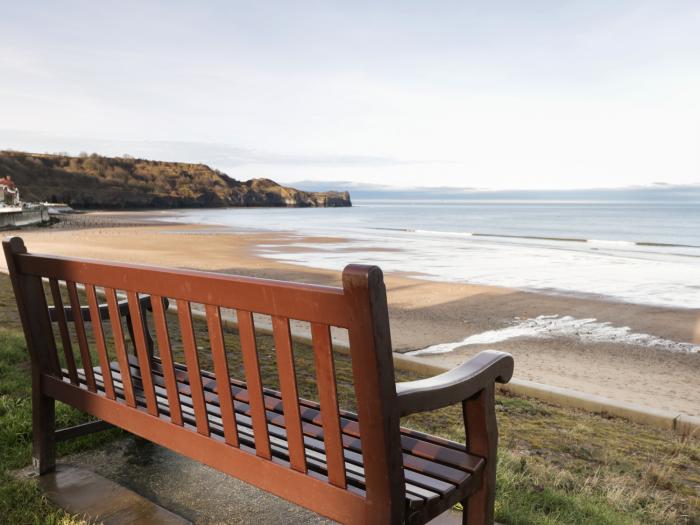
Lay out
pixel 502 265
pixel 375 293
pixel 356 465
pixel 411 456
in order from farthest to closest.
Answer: pixel 502 265 < pixel 411 456 < pixel 356 465 < pixel 375 293

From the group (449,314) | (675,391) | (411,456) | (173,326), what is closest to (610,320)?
(449,314)

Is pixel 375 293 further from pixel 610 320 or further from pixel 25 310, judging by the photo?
pixel 610 320

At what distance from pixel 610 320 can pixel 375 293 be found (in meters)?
9.61

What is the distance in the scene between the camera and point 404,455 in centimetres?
204

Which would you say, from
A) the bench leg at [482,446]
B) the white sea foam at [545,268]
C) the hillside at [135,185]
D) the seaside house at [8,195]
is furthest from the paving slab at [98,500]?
the hillside at [135,185]

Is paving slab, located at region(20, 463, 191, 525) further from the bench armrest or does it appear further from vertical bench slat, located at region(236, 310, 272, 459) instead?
the bench armrest

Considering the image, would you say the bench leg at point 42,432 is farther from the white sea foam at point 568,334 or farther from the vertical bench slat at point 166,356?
the white sea foam at point 568,334

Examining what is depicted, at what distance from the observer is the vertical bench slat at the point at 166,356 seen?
2.13m

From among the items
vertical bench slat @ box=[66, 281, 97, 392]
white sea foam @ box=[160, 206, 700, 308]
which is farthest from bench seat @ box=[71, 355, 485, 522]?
white sea foam @ box=[160, 206, 700, 308]

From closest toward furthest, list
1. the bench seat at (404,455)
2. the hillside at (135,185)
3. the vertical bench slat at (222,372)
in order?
the bench seat at (404,455) < the vertical bench slat at (222,372) < the hillside at (135,185)

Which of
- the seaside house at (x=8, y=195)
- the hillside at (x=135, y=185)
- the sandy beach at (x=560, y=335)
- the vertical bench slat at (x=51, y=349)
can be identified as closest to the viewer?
the vertical bench slat at (x=51, y=349)

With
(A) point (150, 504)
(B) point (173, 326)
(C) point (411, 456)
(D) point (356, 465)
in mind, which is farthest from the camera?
(B) point (173, 326)

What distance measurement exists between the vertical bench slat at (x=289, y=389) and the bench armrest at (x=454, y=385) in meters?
0.32

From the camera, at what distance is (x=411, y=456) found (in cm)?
203
